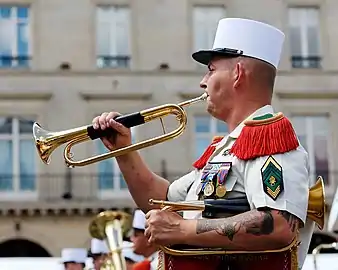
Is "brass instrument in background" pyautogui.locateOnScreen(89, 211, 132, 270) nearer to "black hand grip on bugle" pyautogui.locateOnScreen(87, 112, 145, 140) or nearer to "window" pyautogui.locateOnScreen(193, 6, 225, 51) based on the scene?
"black hand grip on bugle" pyautogui.locateOnScreen(87, 112, 145, 140)

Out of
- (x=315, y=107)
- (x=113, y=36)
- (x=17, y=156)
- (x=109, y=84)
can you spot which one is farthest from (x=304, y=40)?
(x=17, y=156)

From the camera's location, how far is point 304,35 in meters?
22.6

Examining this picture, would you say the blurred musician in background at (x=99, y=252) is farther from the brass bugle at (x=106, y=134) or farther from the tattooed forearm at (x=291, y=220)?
the tattooed forearm at (x=291, y=220)

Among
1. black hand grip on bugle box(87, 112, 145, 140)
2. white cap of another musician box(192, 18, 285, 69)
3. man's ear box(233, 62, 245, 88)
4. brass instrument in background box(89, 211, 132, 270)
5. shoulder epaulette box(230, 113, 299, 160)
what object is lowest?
brass instrument in background box(89, 211, 132, 270)

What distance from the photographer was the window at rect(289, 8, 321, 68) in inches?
887

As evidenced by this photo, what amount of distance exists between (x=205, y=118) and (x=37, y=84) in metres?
4.20

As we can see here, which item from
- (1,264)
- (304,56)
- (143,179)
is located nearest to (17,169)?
A: (304,56)

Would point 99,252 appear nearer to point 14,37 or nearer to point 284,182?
point 284,182

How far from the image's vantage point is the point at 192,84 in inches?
862

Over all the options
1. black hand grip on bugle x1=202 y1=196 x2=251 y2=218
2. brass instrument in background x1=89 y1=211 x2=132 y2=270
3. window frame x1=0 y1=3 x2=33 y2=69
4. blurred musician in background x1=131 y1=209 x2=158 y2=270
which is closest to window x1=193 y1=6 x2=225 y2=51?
window frame x1=0 y1=3 x2=33 y2=69

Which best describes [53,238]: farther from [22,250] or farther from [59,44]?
[59,44]

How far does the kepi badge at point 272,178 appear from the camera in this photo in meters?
2.63

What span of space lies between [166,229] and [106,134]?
500mm

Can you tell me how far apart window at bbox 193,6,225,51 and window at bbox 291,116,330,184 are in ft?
9.53
